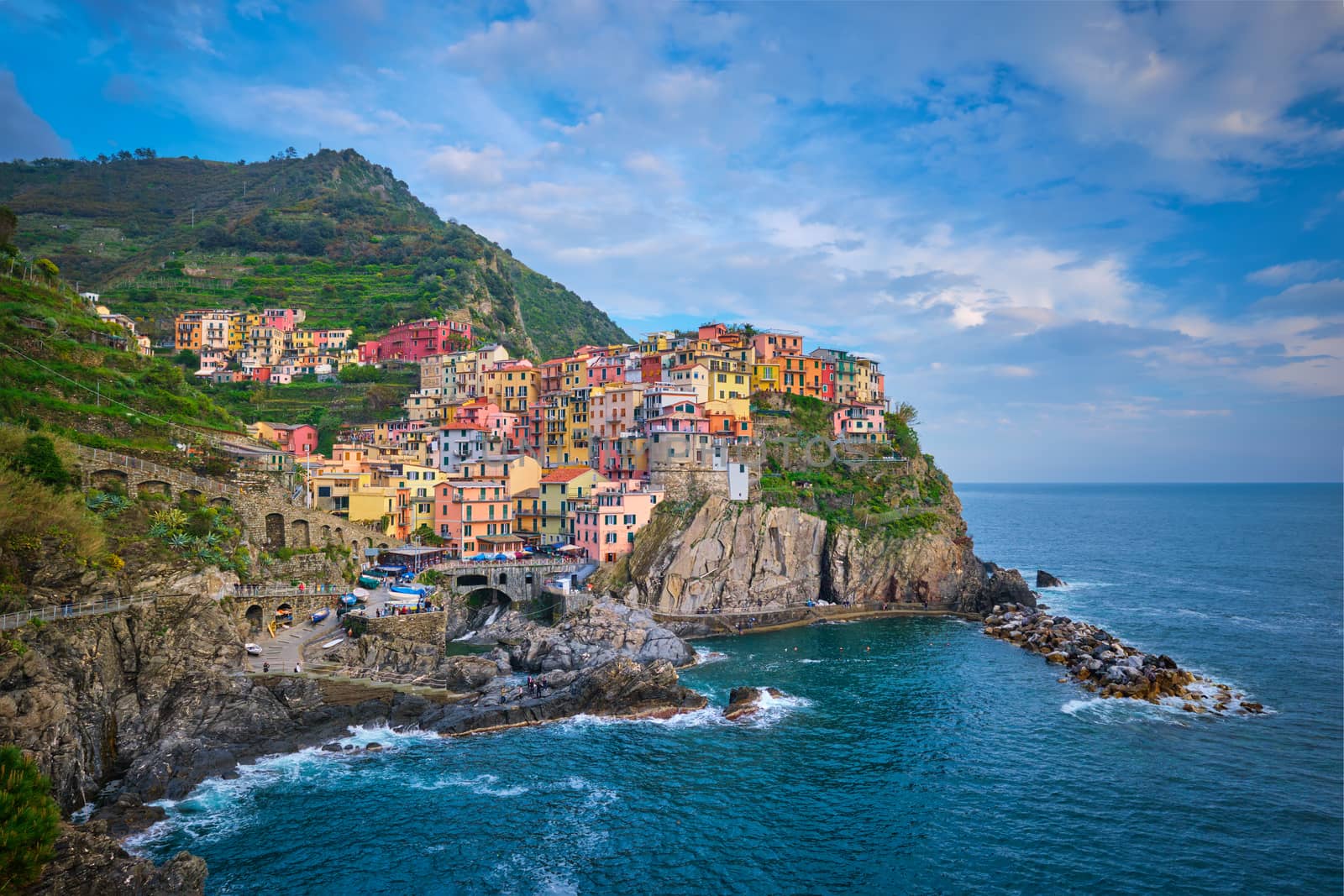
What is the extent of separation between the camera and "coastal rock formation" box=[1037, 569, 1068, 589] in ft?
294

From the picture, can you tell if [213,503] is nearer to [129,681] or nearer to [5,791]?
[129,681]

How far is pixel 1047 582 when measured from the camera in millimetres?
90250

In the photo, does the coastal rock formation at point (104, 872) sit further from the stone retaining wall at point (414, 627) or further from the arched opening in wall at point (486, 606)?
the arched opening in wall at point (486, 606)

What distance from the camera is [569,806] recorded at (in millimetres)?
33312

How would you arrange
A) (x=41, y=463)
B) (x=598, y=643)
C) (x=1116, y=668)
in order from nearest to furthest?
(x=41, y=463)
(x=1116, y=668)
(x=598, y=643)

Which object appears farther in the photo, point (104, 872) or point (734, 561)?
point (734, 561)

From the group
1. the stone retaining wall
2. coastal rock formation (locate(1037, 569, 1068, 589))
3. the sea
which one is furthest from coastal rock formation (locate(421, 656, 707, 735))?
coastal rock formation (locate(1037, 569, 1068, 589))

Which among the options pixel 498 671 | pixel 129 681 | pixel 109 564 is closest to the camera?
pixel 129 681

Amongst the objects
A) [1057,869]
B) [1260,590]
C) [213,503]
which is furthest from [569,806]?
[1260,590]

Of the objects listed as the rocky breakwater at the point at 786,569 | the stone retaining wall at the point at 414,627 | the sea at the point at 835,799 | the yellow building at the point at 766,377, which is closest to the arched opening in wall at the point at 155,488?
the stone retaining wall at the point at 414,627

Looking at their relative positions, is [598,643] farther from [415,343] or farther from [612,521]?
[415,343]

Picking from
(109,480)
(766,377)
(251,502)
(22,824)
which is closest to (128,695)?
(109,480)

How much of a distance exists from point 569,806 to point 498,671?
58.1 ft

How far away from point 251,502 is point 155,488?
240 inches
